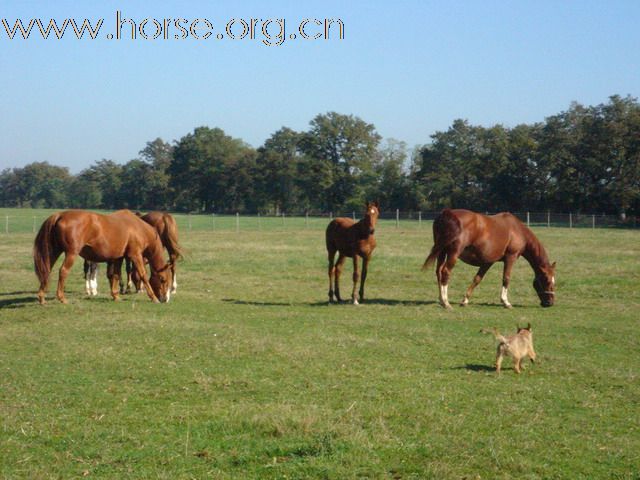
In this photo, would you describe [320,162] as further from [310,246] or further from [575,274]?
[575,274]

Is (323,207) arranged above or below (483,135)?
below

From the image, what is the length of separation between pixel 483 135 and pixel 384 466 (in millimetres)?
82907

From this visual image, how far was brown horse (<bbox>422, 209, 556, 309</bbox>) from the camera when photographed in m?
16.2

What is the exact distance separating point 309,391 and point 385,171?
87513mm

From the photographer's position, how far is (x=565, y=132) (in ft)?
247

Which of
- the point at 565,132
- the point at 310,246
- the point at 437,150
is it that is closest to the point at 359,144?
the point at 437,150

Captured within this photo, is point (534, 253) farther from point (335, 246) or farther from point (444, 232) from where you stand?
point (335, 246)

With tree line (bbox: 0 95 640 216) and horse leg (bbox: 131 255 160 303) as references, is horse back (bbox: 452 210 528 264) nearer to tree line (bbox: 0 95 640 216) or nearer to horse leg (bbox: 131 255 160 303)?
horse leg (bbox: 131 255 160 303)

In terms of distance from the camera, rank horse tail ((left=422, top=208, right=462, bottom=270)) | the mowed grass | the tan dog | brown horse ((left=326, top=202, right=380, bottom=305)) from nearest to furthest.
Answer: the mowed grass
the tan dog
brown horse ((left=326, top=202, right=380, bottom=305))
horse tail ((left=422, top=208, right=462, bottom=270))

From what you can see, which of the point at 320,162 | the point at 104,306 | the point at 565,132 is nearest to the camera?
the point at 104,306

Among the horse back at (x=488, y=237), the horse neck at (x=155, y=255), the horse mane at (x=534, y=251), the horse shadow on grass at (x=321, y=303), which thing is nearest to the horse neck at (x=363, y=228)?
the horse shadow on grass at (x=321, y=303)

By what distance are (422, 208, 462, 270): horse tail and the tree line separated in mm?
55356

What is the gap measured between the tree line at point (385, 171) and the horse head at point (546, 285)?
177ft

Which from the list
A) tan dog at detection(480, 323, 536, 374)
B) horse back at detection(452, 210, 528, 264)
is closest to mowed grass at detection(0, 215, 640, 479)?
tan dog at detection(480, 323, 536, 374)
